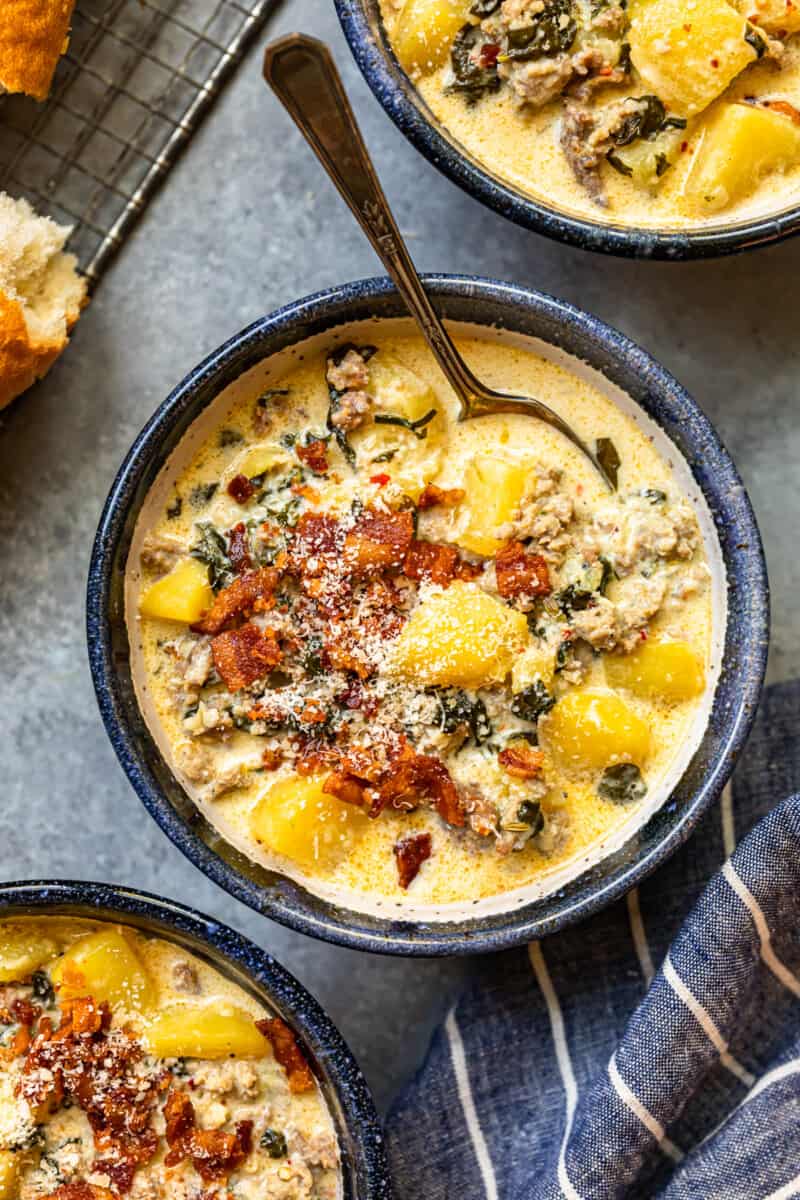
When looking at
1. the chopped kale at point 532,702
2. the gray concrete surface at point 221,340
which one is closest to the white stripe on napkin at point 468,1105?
the gray concrete surface at point 221,340

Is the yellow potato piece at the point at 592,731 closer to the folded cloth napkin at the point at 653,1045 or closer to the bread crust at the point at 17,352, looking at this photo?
the folded cloth napkin at the point at 653,1045

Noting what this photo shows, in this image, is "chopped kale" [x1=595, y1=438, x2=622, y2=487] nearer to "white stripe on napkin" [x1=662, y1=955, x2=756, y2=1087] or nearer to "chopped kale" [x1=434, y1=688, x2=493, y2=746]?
"chopped kale" [x1=434, y1=688, x2=493, y2=746]

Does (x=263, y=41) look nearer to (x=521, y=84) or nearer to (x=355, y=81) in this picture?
(x=355, y=81)

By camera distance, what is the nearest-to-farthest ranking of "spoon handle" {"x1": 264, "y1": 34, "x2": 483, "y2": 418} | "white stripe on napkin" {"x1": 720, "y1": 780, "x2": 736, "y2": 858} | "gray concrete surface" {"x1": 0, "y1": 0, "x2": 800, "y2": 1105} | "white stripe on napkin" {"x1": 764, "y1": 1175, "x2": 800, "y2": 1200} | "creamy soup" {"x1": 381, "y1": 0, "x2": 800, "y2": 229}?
"spoon handle" {"x1": 264, "y1": 34, "x2": 483, "y2": 418} → "white stripe on napkin" {"x1": 764, "y1": 1175, "x2": 800, "y2": 1200} → "creamy soup" {"x1": 381, "y1": 0, "x2": 800, "y2": 229} → "white stripe on napkin" {"x1": 720, "y1": 780, "x2": 736, "y2": 858} → "gray concrete surface" {"x1": 0, "y1": 0, "x2": 800, "y2": 1105}

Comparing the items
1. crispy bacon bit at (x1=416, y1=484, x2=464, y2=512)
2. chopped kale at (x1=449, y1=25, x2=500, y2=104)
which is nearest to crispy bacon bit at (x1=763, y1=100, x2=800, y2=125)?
chopped kale at (x1=449, y1=25, x2=500, y2=104)

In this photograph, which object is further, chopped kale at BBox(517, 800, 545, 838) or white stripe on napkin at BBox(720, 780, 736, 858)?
white stripe on napkin at BBox(720, 780, 736, 858)

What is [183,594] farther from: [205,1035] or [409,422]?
[205,1035]

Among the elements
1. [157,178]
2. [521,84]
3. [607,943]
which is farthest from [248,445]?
[607,943]

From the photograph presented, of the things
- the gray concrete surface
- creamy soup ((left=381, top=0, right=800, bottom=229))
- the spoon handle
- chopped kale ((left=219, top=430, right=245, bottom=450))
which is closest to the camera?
the spoon handle
